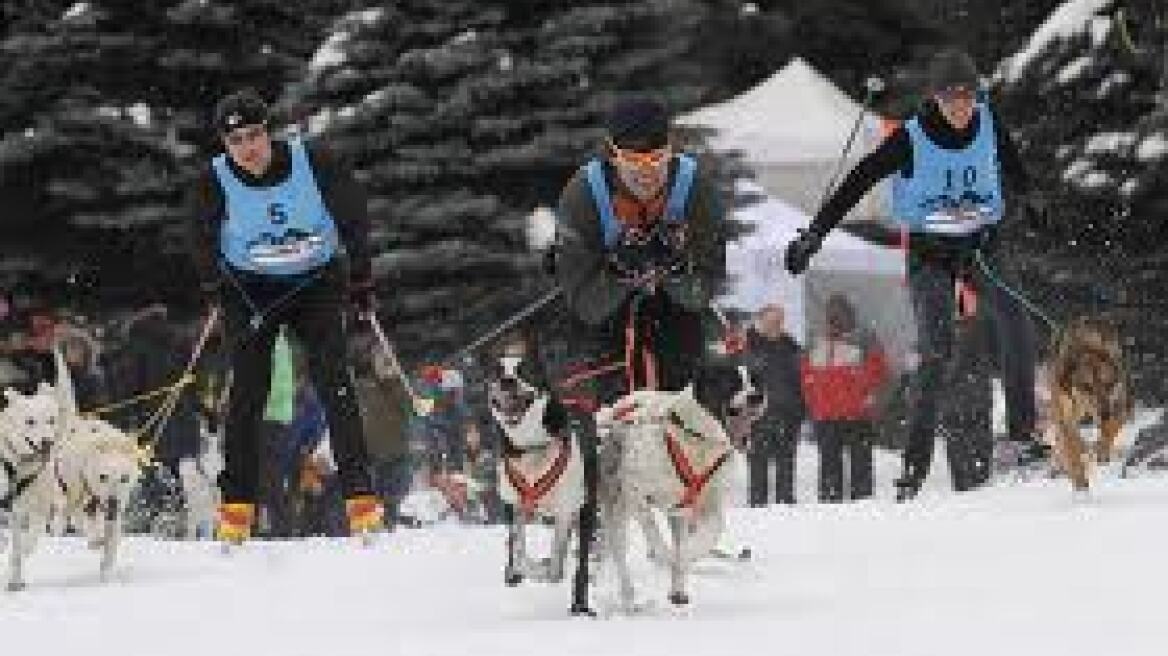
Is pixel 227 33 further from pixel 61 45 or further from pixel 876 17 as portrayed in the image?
pixel 876 17

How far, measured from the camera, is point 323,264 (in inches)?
389

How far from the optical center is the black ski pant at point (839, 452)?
16609 millimetres

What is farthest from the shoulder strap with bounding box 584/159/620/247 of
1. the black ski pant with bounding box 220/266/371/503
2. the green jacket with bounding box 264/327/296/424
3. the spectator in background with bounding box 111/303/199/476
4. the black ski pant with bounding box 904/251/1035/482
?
the spectator in background with bounding box 111/303/199/476

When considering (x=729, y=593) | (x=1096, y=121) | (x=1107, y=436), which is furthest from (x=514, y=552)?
(x=1096, y=121)

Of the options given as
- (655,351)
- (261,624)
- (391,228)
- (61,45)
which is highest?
(61,45)

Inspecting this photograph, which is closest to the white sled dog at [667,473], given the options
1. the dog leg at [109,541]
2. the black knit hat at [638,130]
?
the black knit hat at [638,130]

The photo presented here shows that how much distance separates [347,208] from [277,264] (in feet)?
1.11

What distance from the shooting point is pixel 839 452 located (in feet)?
55.2

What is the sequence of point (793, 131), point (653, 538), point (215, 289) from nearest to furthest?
point (653, 538) → point (215, 289) → point (793, 131)

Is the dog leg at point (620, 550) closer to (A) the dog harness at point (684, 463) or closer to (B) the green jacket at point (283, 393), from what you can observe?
(A) the dog harness at point (684, 463)

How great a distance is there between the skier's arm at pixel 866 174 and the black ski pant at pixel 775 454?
5.71 meters

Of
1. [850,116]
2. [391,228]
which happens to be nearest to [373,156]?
[391,228]

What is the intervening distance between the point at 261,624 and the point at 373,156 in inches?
537

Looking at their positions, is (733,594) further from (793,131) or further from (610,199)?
(793,131)
